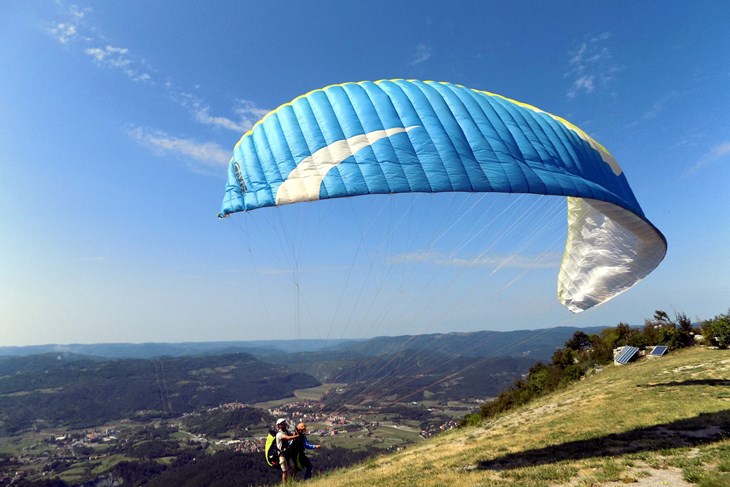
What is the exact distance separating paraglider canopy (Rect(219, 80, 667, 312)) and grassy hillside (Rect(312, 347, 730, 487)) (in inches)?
173

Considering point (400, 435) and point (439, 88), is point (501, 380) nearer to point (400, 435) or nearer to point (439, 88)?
point (400, 435)

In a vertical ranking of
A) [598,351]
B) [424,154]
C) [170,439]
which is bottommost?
[170,439]

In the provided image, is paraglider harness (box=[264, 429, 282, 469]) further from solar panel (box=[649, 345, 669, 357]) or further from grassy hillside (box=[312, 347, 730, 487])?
solar panel (box=[649, 345, 669, 357])

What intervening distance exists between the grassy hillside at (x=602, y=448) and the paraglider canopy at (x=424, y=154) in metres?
4.40

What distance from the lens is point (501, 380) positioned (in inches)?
7854

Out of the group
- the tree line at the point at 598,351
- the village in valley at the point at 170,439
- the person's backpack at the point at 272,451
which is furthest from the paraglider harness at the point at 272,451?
the village in valley at the point at 170,439

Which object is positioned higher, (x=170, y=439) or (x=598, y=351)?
(x=598, y=351)

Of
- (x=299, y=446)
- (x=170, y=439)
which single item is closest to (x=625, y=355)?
(x=299, y=446)

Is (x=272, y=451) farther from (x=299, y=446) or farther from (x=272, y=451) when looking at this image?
(x=299, y=446)

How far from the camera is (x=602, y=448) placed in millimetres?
9500

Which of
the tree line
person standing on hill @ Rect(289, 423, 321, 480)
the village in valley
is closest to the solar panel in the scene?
the tree line

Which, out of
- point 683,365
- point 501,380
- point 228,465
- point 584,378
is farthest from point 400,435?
point 501,380

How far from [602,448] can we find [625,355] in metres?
23.3

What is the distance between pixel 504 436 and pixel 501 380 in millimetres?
207197
